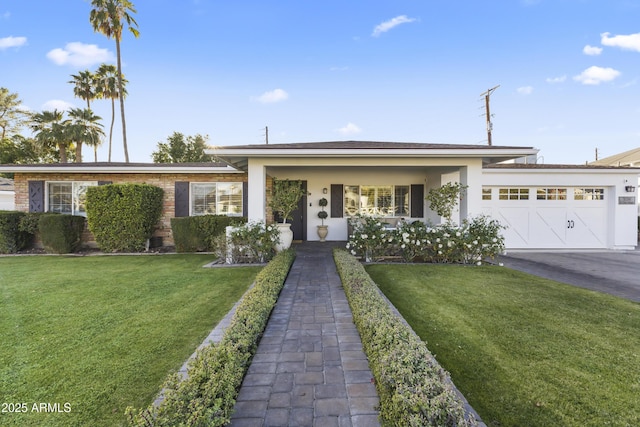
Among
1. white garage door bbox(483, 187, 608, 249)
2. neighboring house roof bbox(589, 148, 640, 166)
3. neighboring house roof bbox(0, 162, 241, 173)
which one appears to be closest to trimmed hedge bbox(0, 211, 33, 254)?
neighboring house roof bbox(0, 162, 241, 173)

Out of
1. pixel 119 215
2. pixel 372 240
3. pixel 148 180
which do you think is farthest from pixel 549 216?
pixel 119 215

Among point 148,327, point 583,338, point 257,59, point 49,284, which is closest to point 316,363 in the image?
point 148,327

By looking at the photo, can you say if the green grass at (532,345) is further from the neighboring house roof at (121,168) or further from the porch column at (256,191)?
the neighboring house roof at (121,168)

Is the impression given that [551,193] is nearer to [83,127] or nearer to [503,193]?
[503,193]

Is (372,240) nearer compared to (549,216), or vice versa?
(372,240)

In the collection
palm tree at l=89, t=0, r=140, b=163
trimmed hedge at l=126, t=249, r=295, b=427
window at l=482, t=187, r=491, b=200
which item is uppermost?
palm tree at l=89, t=0, r=140, b=163

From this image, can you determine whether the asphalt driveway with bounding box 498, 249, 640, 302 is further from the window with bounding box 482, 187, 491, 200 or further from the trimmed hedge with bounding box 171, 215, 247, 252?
the trimmed hedge with bounding box 171, 215, 247, 252

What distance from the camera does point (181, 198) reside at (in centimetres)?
944

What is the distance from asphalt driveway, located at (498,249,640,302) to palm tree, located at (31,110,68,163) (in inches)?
956

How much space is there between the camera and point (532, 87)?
1175 centimetres

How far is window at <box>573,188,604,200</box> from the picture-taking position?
30.3 ft

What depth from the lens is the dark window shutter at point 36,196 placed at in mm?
9188

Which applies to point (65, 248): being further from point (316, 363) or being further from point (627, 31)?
point (627, 31)

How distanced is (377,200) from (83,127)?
19771mm
